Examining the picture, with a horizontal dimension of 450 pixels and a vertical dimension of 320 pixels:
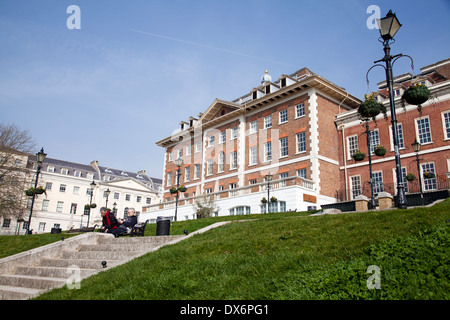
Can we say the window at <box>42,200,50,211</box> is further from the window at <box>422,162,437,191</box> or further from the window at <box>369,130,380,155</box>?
the window at <box>422,162,437,191</box>

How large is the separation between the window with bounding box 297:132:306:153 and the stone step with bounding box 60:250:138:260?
23398mm

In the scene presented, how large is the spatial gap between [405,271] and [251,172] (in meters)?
30.7

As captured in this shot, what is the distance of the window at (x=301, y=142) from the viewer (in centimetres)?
3163

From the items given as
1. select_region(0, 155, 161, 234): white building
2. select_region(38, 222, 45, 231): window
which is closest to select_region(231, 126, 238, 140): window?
select_region(0, 155, 161, 234): white building

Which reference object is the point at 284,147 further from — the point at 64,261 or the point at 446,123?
the point at 64,261

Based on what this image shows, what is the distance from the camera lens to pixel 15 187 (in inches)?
1483

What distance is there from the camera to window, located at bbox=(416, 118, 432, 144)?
27156mm

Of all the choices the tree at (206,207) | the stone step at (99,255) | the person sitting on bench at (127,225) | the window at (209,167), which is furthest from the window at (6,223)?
the stone step at (99,255)

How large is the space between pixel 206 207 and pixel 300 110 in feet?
41.1

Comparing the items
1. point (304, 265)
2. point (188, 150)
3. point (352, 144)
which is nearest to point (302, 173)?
point (352, 144)

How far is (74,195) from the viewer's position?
69.6 metres

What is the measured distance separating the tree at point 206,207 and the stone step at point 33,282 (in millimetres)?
22946

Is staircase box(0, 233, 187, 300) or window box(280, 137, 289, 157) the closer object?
staircase box(0, 233, 187, 300)
